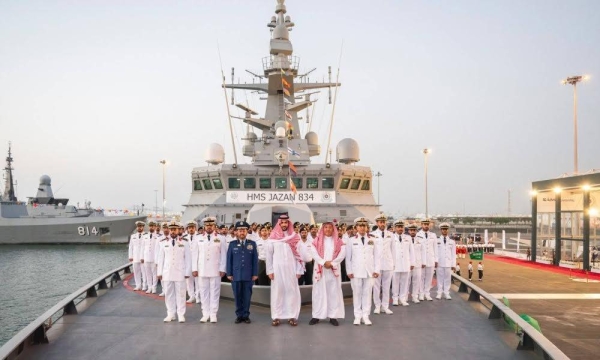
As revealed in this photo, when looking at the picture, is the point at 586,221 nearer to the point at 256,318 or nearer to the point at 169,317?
the point at 256,318

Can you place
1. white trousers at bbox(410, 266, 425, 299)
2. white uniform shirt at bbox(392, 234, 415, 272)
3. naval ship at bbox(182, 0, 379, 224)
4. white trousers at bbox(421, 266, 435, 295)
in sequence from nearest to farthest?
white uniform shirt at bbox(392, 234, 415, 272)
white trousers at bbox(410, 266, 425, 299)
white trousers at bbox(421, 266, 435, 295)
naval ship at bbox(182, 0, 379, 224)

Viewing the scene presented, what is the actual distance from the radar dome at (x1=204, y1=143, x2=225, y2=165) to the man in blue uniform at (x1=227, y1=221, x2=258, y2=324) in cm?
1512

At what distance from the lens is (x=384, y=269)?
321 inches

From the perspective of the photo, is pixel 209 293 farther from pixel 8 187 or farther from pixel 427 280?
pixel 8 187

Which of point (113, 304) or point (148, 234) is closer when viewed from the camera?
point (113, 304)

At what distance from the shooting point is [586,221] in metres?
18.5

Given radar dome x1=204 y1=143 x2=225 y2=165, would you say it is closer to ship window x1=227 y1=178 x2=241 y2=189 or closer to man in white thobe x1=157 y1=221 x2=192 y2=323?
ship window x1=227 y1=178 x2=241 y2=189

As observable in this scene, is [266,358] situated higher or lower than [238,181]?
lower

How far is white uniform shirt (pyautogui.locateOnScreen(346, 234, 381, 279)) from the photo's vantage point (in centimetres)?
721

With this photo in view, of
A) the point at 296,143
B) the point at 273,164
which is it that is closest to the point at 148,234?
the point at 273,164

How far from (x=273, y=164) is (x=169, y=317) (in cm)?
1152

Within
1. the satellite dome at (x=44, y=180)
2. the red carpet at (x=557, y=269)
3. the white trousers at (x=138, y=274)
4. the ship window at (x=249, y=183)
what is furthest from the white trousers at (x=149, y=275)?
the satellite dome at (x=44, y=180)

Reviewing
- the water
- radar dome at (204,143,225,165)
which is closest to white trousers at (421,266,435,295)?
the water

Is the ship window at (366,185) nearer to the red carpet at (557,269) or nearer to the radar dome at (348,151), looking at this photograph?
the radar dome at (348,151)
